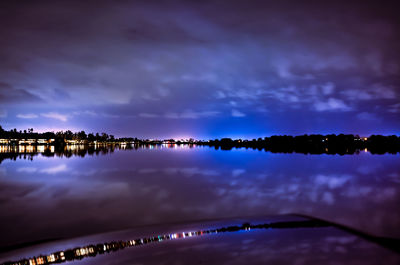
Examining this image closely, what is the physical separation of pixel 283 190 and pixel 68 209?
14.6m

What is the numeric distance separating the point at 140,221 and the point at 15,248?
192 inches

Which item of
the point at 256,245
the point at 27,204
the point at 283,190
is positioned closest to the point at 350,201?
the point at 283,190

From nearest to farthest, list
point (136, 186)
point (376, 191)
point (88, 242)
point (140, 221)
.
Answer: point (88, 242)
point (140, 221)
point (376, 191)
point (136, 186)

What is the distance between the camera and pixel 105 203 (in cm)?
1597

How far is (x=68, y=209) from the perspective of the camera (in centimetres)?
1445

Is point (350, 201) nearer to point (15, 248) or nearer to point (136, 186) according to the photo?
point (136, 186)

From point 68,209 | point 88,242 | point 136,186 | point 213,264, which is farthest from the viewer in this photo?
point 136,186

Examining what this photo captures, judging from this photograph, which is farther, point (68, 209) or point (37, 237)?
point (68, 209)

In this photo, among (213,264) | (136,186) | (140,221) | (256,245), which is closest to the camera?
(213,264)

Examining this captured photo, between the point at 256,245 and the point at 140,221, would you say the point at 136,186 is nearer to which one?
the point at 140,221

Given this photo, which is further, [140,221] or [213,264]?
[140,221]

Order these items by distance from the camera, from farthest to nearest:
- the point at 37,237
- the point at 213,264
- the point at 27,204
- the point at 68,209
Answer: the point at 27,204 < the point at 68,209 < the point at 37,237 < the point at 213,264

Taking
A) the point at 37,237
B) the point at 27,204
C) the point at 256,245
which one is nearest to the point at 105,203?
the point at 27,204

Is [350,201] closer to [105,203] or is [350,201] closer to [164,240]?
[164,240]
